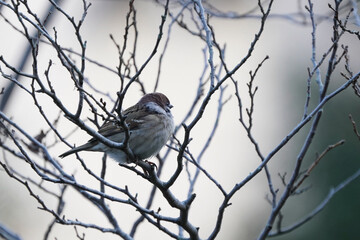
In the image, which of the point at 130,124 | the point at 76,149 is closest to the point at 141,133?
the point at 130,124

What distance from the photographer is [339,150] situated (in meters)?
9.98

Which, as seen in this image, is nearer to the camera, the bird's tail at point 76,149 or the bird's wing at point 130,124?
the bird's tail at point 76,149

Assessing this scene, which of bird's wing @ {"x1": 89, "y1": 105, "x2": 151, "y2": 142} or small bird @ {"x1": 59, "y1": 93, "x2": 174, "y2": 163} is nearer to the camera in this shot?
small bird @ {"x1": 59, "y1": 93, "x2": 174, "y2": 163}

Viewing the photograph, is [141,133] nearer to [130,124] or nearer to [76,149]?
[130,124]

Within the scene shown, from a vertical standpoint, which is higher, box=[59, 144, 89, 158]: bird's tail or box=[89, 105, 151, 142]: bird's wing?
box=[89, 105, 151, 142]: bird's wing

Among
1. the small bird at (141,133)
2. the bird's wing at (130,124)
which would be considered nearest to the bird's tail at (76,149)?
the small bird at (141,133)

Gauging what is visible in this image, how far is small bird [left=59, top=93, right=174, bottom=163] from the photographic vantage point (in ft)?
16.2

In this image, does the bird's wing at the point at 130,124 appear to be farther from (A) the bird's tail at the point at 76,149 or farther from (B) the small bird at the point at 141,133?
(A) the bird's tail at the point at 76,149

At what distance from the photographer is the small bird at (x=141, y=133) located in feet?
16.2

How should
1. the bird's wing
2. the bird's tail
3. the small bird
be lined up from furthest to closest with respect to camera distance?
the bird's wing, the small bird, the bird's tail

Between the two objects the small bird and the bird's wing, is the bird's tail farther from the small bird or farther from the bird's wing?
the bird's wing

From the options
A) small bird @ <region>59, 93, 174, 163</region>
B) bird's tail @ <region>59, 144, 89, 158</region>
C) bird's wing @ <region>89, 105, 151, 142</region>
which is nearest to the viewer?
bird's tail @ <region>59, 144, 89, 158</region>

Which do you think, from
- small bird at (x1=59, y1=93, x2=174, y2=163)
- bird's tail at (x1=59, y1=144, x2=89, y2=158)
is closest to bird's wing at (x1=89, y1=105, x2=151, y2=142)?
small bird at (x1=59, y1=93, x2=174, y2=163)

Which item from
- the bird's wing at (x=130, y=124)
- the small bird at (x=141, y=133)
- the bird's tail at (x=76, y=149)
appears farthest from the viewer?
the bird's wing at (x=130, y=124)
